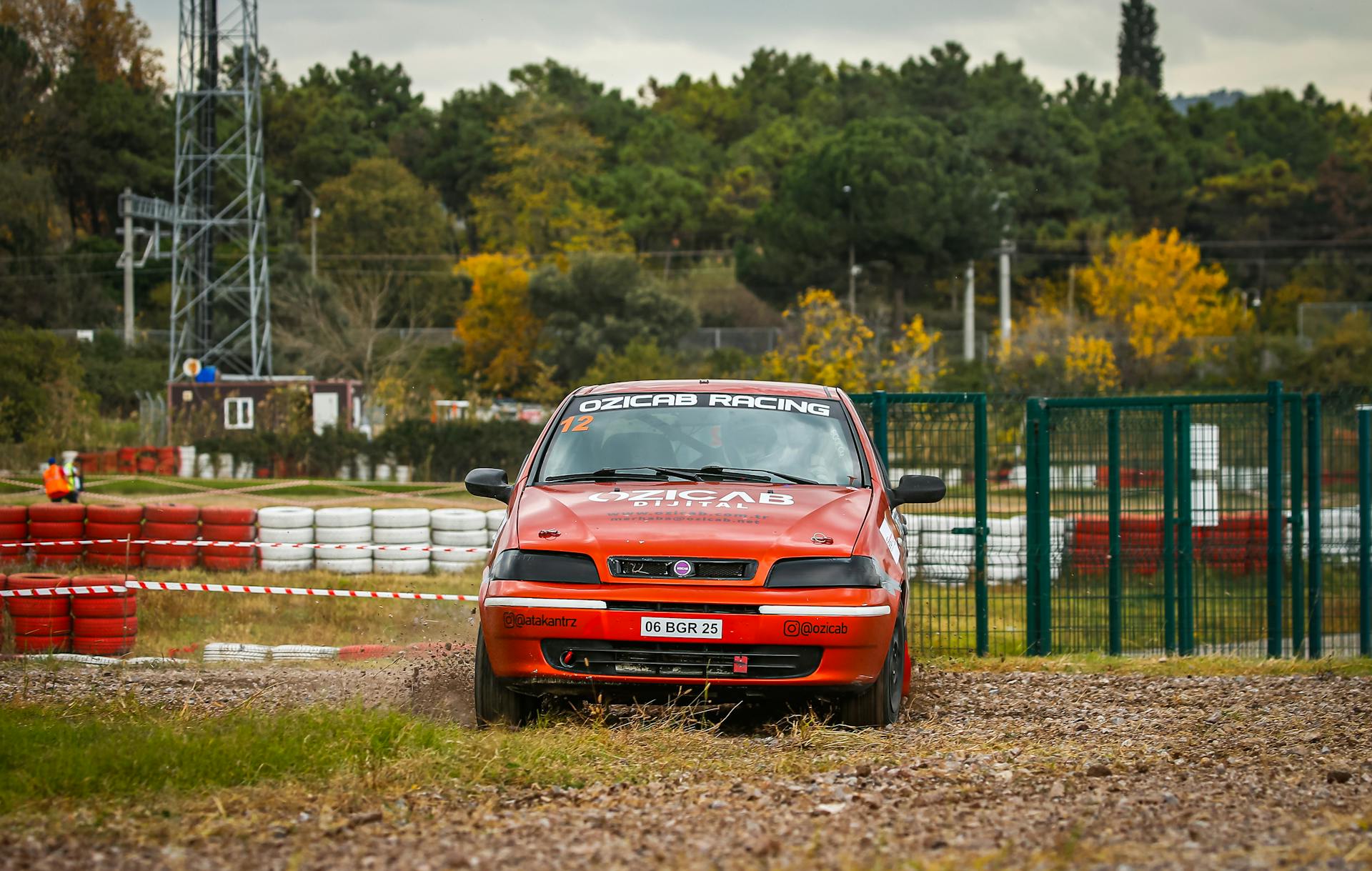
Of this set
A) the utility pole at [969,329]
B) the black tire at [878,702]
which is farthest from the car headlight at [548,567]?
the utility pole at [969,329]

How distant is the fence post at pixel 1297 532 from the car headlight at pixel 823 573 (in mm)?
6596

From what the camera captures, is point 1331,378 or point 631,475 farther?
point 1331,378

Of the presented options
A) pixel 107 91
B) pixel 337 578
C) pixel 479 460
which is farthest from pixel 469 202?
pixel 337 578

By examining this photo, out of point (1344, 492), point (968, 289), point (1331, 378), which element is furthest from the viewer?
point (968, 289)

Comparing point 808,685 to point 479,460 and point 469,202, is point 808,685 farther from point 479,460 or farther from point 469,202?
point 469,202

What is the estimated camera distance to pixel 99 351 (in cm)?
6234

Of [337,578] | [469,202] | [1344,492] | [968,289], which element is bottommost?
[337,578]

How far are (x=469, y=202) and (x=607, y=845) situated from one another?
9524cm

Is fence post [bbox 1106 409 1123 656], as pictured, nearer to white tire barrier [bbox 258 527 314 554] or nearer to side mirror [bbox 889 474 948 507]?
side mirror [bbox 889 474 948 507]

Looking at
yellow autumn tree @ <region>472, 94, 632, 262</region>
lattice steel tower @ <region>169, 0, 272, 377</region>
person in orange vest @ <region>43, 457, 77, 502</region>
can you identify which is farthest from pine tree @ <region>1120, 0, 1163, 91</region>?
person in orange vest @ <region>43, 457, 77, 502</region>

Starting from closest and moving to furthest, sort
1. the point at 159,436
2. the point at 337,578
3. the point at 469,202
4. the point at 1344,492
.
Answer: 1. the point at 1344,492
2. the point at 337,578
3. the point at 159,436
4. the point at 469,202

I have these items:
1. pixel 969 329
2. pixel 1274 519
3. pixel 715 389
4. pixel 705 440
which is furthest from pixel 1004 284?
pixel 705 440

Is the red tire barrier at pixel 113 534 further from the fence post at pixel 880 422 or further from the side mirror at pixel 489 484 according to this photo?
the side mirror at pixel 489 484

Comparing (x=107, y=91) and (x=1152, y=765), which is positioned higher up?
(x=107, y=91)
